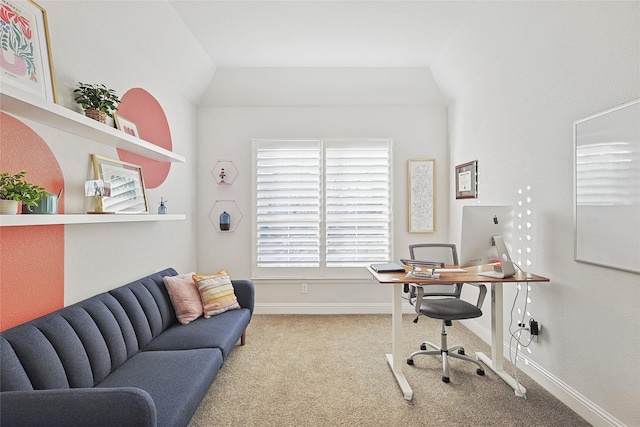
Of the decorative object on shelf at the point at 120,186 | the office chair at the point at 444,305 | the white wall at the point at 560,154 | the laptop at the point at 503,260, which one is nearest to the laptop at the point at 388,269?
the office chair at the point at 444,305

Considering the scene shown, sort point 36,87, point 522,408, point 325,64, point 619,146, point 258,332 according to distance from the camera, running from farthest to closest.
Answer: point 325,64 → point 258,332 → point 522,408 → point 619,146 → point 36,87

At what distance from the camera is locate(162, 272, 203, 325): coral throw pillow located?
2917 millimetres

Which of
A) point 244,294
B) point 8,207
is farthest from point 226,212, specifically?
point 8,207

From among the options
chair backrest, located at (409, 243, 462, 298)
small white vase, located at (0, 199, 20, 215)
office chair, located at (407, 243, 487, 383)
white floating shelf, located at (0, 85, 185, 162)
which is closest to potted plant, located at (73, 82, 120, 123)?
white floating shelf, located at (0, 85, 185, 162)

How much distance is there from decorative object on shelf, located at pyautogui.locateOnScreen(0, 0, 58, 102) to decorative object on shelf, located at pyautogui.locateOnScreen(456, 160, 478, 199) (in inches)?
147

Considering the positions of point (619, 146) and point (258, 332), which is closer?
point (619, 146)

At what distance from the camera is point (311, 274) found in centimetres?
449

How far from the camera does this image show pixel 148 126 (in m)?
3.21

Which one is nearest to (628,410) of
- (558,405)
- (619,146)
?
(558,405)

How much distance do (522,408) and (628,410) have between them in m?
0.58

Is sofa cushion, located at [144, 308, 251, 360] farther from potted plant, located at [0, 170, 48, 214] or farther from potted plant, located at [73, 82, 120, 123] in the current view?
potted plant, located at [73, 82, 120, 123]

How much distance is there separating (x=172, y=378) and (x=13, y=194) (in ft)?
4.06

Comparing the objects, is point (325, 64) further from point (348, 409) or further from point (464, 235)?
point (348, 409)

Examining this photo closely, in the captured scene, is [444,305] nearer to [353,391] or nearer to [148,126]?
[353,391]
